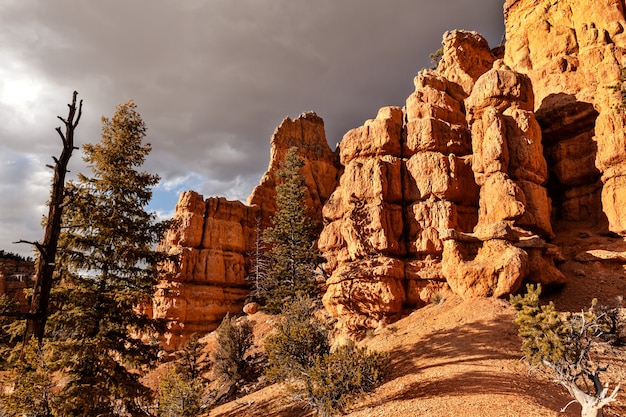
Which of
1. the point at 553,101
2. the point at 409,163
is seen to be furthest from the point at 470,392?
the point at 553,101

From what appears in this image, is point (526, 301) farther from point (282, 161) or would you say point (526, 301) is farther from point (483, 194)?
point (282, 161)

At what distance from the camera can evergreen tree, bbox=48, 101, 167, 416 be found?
12.5 metres

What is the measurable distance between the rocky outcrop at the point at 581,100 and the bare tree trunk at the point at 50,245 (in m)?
30.7

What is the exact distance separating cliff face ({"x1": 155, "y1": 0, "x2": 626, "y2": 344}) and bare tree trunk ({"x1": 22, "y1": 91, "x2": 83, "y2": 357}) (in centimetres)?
1281

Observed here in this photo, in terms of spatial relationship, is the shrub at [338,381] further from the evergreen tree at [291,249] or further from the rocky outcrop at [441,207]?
the evergreen tree at [291,249]

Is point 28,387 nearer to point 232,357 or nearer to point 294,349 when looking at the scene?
point 294,349

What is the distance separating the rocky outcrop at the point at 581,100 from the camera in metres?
24.7

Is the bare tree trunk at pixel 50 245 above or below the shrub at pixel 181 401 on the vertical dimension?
above

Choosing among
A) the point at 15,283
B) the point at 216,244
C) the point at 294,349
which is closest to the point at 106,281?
the point at 294,349

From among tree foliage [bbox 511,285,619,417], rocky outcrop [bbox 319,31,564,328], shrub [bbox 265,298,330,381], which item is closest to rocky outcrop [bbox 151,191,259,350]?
rocky outcrop [bbox 319,31,564,328]

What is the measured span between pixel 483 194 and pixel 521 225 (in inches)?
124

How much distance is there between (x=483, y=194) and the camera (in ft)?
81.4

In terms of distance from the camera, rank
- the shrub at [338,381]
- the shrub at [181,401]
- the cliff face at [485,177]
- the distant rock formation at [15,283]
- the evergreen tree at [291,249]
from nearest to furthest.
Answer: the shrub at [338,381] < the shrub at [181,401] < the cliff face at [485,177] < the evergreen tree at [291,249] < the distant rock formation at [15,283]

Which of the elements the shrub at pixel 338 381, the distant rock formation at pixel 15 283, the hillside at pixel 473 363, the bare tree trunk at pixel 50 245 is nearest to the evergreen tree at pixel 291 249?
the hillside at pixel 473 363
